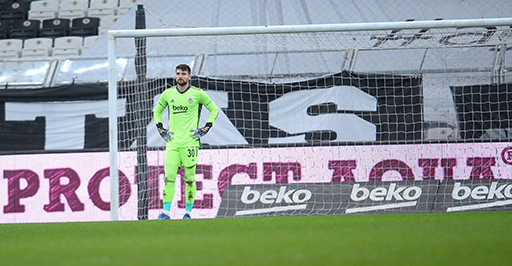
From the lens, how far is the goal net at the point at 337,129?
6867 millimetres

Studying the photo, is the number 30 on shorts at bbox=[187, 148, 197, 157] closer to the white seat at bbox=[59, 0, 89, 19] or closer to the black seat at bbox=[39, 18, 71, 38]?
the black seat at bbox=[39, 18, 71, 38]

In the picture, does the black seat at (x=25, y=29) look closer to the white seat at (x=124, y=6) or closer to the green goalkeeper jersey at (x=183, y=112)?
the white seat at (x=124, y=6)

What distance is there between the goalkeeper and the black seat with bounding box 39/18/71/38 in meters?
7.03

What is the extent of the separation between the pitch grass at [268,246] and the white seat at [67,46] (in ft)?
26.1

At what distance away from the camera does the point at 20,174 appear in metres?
7.44

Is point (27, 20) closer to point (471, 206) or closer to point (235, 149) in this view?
point (235, 149)

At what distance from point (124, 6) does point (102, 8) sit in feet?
1.54

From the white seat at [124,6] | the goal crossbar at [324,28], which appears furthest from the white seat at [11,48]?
the goal crossbar at [324,28]

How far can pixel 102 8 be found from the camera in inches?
508

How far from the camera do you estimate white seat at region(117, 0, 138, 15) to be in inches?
504

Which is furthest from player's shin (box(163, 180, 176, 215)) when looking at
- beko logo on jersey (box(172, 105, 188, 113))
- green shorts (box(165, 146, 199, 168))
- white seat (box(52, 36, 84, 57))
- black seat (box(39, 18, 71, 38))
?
black seat (box(39, 18, 71, 38))

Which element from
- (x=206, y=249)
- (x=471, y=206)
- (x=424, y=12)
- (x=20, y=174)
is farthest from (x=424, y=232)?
(x=424, y=12)

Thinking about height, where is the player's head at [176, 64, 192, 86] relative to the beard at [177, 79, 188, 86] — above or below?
above

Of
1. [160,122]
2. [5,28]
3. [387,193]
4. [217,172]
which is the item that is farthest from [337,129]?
[5,28]
